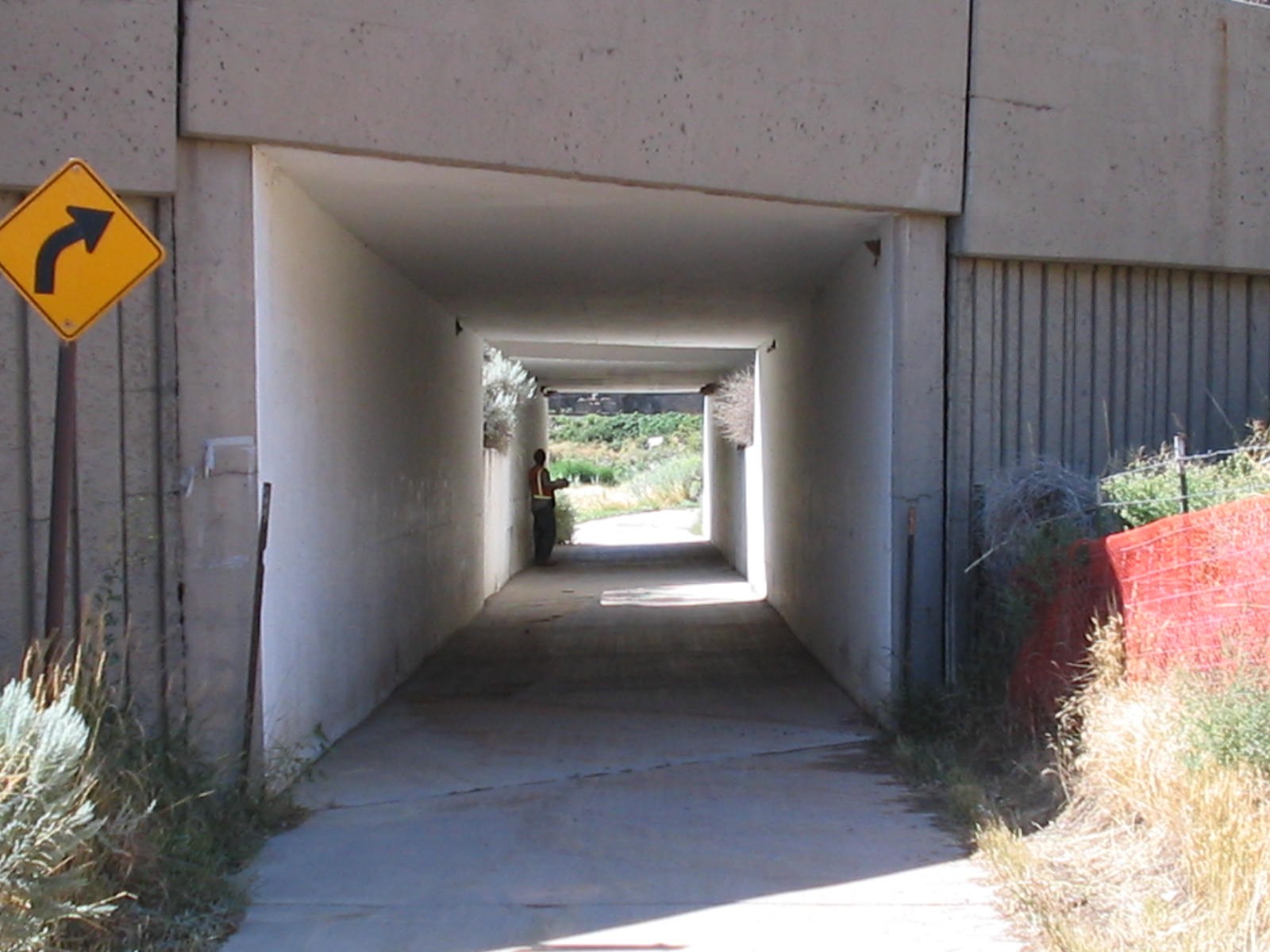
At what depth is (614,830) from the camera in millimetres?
6324

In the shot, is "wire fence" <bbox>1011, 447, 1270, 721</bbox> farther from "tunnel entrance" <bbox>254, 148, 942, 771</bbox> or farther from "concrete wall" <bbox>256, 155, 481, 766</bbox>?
"concrete wall" <bbox>256, 155, 481, 766</bbox>

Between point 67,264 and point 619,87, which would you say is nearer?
point 67,264

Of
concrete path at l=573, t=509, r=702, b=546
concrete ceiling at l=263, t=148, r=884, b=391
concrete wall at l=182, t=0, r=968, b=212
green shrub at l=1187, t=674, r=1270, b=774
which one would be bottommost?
concrete path at l=573, t=509, r=702, b=546

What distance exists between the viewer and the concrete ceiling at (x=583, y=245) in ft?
23.9

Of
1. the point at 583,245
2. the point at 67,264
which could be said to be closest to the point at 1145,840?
the point at 67,264

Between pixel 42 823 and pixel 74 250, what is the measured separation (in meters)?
2.10

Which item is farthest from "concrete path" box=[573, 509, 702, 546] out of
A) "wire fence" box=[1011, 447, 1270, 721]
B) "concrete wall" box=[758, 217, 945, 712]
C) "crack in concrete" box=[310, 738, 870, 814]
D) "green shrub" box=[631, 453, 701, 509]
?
"wire fence" box=[1011, 447, 1270, 721]

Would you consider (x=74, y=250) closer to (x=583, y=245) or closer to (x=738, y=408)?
(x=583, y=245)

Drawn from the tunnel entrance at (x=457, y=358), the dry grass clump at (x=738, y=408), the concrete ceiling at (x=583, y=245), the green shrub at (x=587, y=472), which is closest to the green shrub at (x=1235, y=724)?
the tunnel entrance at (x=457, y=358)

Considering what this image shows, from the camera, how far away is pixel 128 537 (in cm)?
625

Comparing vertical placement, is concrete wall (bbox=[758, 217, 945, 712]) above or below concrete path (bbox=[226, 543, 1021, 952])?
above

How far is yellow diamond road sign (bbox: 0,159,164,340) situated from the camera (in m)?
4.88

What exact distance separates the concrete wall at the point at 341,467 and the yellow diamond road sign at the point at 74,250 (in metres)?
1.39

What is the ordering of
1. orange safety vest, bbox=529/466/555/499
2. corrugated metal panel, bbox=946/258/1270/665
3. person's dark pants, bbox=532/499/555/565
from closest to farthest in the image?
1. corrugated metal panel, bbox=946/258/1270/665
2. orange safety vest, bbox=529/466/555/499
3. person's dark pants, bbox=532/499/555/565
